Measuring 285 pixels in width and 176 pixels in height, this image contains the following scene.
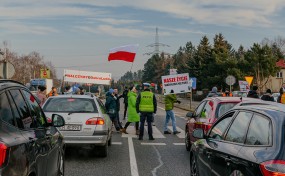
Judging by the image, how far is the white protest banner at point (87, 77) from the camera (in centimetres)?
3111

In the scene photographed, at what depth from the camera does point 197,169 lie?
6.09 metres

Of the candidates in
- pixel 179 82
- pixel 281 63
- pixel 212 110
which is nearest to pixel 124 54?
pixel 179 82

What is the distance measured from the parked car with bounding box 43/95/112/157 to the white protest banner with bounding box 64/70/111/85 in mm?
20625

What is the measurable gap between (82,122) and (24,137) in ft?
18.6

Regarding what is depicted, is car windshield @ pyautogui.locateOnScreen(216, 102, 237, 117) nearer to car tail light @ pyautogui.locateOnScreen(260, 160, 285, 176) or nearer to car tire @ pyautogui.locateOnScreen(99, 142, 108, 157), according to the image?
car tire @ pyautogui.locateOnScreen(99, 142, 108, 157)

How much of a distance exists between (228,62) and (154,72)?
79832 mm

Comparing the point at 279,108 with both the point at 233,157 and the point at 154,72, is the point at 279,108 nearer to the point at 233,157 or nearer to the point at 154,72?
the point at 233,157

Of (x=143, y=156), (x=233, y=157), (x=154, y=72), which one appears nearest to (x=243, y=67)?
(x=143, y=156)

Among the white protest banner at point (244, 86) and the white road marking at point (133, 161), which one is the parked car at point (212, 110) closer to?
the white road marking at point (133, 161)

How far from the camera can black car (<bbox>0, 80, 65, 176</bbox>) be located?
11.6 ft

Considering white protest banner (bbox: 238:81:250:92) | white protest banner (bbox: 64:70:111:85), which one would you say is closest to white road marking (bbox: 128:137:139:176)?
white protest banner (bbox: 238:81:250:92)

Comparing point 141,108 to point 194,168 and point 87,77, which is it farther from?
point 87,77

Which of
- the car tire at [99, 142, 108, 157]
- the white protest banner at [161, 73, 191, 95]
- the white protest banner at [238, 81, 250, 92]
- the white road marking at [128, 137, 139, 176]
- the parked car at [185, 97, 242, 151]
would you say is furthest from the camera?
the white protest banner at [238, 81, 250, 92]

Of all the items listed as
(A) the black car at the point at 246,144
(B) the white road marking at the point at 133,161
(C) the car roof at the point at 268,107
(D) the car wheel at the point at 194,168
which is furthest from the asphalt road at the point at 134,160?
(C) the car roof at the point at 268,107
